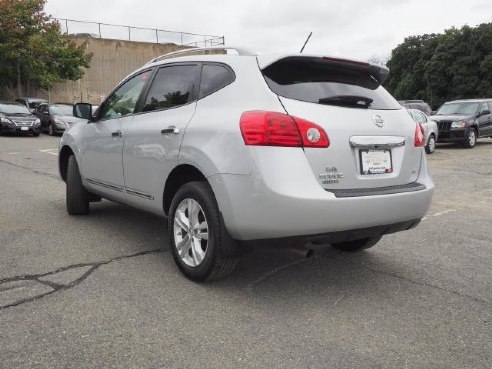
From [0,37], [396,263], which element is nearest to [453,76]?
[0,37]

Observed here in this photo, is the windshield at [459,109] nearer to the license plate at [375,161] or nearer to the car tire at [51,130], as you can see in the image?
the car tire at [51,130]

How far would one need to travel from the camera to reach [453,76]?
158 ft

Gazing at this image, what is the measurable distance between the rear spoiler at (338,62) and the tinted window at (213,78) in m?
0.29

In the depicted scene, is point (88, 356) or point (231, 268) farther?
point (231, 268)

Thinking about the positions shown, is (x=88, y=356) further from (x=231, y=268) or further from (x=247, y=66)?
(x=247, y=66)

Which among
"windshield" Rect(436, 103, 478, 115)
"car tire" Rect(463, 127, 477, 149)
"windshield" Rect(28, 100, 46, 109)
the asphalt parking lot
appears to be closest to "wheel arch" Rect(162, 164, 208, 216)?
the asphalt parking lot

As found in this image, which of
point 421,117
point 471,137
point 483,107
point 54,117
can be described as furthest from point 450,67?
point 54,117

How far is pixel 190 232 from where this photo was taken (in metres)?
3.83

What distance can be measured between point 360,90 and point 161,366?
2480 mm

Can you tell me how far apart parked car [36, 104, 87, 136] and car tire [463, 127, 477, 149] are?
15.0 metres

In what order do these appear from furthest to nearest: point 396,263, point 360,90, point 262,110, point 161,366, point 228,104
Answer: point 396,263 < point 360,90 < point 228,104 < point 262,110 < point 161,366

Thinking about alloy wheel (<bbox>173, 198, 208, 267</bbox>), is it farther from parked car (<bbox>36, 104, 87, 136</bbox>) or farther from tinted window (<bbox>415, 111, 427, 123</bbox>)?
parked car (<bbox>36, 104, 87, 136</bbox>)

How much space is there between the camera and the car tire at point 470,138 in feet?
56.4

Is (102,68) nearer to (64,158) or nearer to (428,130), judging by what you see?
(428,130)
